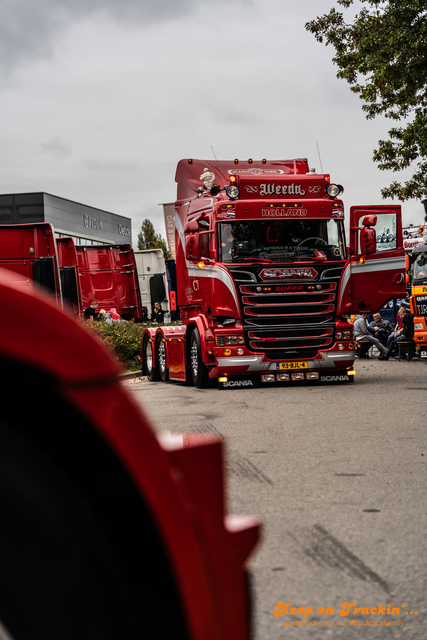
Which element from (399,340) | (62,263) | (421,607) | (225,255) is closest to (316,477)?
(421,607)

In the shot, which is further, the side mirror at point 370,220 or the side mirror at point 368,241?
the side mirror at point 370,220

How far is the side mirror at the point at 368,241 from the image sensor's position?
46.9ft

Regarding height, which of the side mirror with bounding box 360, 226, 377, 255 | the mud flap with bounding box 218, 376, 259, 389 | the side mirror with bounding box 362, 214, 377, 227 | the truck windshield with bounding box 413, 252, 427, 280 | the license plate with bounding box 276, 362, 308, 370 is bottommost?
the mud flap with bounding box 218, 376, 259, 389

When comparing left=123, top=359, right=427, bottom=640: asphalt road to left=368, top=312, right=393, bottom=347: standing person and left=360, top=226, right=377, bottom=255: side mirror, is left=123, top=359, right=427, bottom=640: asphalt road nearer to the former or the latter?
left=360, top=226, right=377, bottom=255: side mirror

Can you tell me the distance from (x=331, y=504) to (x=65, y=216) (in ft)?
167

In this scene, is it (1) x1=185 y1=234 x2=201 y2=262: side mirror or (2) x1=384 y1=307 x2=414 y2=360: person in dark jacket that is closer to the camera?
(1) x1=185 y1=234 x2=201 y2=262: side mirror

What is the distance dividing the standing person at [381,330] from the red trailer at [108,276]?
24.5 feet

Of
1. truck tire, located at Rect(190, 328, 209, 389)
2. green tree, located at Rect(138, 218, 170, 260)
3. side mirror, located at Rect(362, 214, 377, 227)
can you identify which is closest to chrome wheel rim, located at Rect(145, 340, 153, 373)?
truck tire, located at Rect(190, 328, 209, 389)

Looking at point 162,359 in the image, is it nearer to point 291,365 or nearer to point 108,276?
point 291,365

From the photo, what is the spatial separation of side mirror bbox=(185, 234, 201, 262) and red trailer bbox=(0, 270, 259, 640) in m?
12.8

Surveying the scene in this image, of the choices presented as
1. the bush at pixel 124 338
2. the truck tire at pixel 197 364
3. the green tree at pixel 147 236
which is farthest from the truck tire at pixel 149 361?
the green tree at pixel 147 236

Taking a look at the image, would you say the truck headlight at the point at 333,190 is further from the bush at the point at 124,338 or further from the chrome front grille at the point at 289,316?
the bush at the point at 124,338

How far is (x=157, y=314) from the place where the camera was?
27.9 metres

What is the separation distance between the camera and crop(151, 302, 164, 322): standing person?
27.8 m
